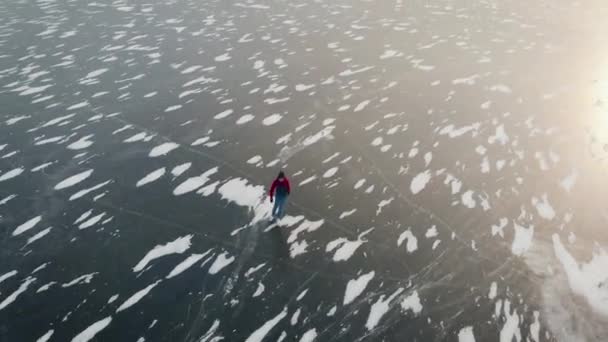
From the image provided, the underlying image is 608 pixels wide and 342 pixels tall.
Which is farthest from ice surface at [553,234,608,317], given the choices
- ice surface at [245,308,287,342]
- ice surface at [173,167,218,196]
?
ice surface at [173,167,218,196]

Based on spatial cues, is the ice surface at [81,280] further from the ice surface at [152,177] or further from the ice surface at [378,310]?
the ice surface at [378,310]

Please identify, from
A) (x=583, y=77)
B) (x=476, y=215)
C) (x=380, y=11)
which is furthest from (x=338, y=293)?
(x=380, y=11)

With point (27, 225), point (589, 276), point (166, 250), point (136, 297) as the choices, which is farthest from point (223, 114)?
point (589, 276)

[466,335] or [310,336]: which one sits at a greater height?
[310,336]

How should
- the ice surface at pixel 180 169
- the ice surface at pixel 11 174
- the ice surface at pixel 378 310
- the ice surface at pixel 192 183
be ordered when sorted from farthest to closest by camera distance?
the ice surface at pixel 180 169 < the ice surface at pixel 11 174 < the ice surface at pixel 192 183 < the ice surface at pixel 378 310

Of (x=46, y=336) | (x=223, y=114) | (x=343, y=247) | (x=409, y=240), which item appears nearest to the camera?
(x=46, y=336)

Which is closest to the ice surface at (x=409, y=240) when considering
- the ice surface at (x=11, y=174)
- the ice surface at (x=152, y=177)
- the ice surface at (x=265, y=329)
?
the ice surface at (x=265, y=329)

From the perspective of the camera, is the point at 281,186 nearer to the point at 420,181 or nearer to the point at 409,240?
the point at 409,240
